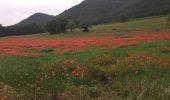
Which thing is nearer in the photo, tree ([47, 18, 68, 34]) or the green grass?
the green grass

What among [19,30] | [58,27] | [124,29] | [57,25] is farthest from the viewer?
[19,30]


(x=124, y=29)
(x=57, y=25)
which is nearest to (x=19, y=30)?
(x=57, y=25)

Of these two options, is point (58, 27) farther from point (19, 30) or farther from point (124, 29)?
point (124, 29)

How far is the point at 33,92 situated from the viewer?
8047mm

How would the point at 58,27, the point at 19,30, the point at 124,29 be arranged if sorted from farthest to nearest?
the point at 19,30
the point at 58,27
the point at 124,29

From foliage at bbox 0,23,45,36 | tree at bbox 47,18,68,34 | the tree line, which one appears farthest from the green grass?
foliage at bbox 0,23,45,36

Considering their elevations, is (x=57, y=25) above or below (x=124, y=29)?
above

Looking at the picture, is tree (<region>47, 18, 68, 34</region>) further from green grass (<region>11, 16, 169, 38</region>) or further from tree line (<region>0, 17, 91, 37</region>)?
green grass (<region>11, 16, 169, 38</region>)

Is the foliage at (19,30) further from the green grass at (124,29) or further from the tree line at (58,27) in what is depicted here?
the green grass at (124,29)

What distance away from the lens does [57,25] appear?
98375 millimetres

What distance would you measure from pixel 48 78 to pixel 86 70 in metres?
1.74

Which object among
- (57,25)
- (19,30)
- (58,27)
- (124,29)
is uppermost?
(57,25)

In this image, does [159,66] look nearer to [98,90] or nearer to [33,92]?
[98,90]

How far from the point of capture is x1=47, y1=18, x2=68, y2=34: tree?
97438 mm
